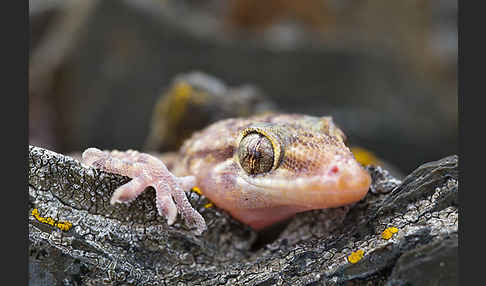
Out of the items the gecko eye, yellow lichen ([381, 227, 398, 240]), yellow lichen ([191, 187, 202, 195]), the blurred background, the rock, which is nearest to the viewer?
the rock

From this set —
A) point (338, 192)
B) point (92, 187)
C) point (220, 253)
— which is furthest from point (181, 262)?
point (338, 192)

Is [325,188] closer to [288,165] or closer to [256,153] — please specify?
[288,165]

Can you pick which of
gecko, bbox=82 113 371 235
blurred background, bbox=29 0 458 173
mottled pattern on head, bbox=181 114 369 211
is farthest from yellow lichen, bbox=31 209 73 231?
blurred background, bbox=29 0 458 173

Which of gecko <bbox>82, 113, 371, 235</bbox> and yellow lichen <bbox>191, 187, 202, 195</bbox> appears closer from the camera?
gecko <bbox>82, 113, 371, 235</bbox>

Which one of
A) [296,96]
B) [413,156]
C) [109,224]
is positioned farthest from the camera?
[296,96]

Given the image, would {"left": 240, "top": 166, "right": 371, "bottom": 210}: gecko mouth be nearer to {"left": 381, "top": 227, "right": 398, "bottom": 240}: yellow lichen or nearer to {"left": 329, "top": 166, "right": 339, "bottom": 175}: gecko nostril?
{"left": 329, "top": 166, "right": 339, "bottom": 175}: gecko nostril

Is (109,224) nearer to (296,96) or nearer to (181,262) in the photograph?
(181,262)
